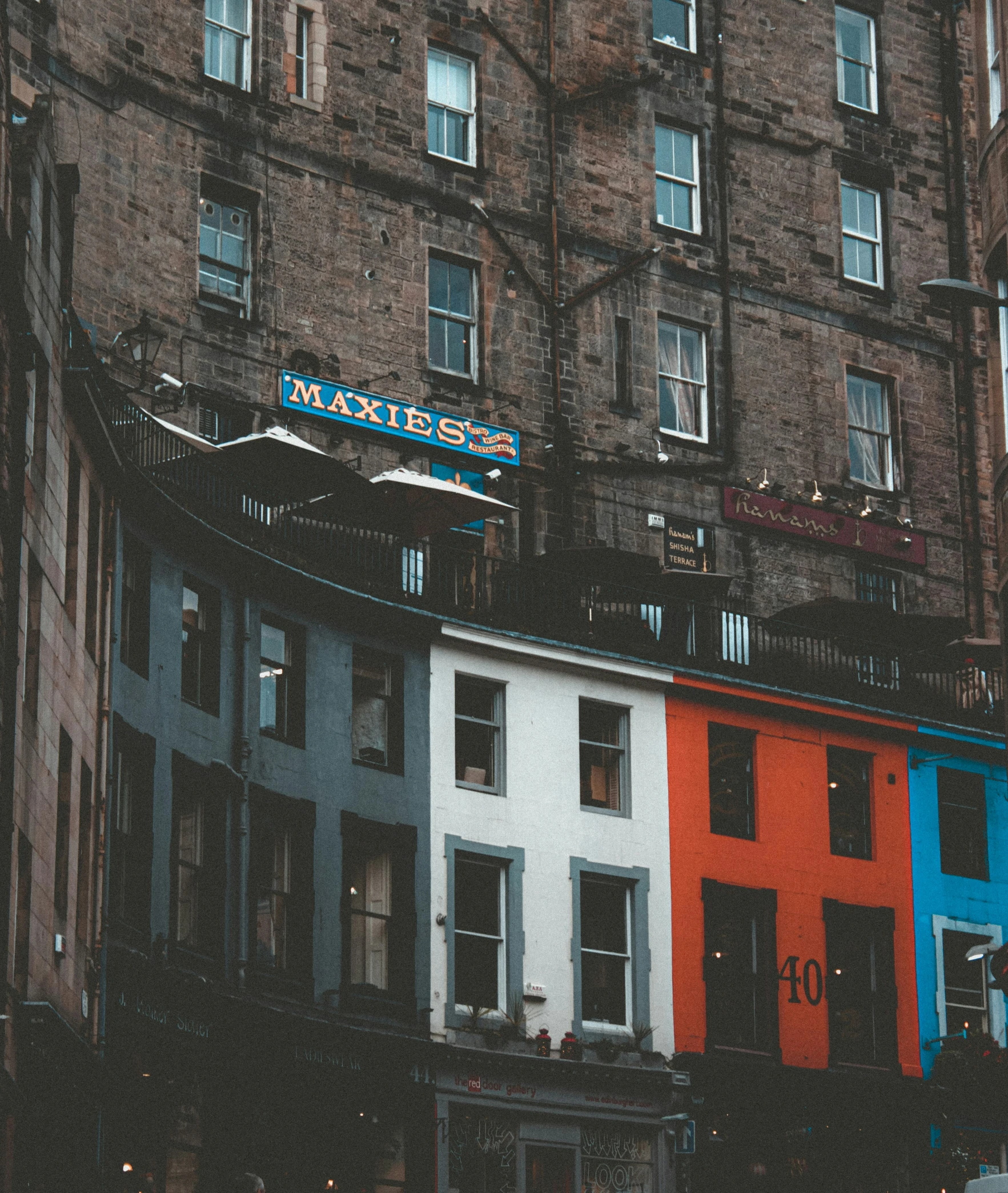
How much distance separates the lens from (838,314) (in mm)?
48250

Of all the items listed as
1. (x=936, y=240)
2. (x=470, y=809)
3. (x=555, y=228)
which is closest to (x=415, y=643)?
(x=470, y=809)

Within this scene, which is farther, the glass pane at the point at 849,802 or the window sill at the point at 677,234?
the window sill at the point at 677,234

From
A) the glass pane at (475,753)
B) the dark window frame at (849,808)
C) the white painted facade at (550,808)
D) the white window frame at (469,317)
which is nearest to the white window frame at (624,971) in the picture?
the white painted facade at (550,808)

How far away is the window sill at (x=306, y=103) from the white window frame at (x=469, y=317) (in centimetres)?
313

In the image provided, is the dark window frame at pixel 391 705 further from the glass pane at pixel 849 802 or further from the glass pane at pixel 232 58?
the glass pane at pixel 232 58

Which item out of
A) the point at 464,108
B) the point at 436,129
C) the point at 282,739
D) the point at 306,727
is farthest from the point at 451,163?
the point at 282,739

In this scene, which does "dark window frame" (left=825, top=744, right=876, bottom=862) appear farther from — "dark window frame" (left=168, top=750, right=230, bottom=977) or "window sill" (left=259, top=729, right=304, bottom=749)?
"dark window frame" (left=168, top=750, right=230, bottom=977)

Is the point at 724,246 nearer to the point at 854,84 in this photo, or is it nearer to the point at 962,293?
the point at 854,84

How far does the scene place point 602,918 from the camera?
39.4 m

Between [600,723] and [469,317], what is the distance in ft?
25.4

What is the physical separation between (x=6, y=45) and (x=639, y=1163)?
20.0 meters

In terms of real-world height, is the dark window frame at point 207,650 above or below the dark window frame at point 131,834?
above

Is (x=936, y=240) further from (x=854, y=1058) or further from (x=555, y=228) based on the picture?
(x=854, y=1058)

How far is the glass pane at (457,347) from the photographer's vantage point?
42875 millimetres
